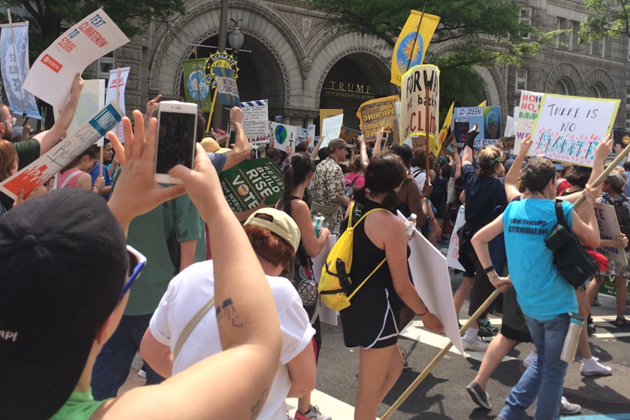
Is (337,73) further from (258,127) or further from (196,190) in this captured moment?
(196,190)

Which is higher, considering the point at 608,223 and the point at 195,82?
the point at 195,82

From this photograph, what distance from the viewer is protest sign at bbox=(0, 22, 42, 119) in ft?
25.9

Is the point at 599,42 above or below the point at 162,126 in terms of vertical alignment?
above

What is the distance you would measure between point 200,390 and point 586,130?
216 inches

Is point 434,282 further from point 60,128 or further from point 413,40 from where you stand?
point 413,40

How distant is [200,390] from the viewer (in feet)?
3.74

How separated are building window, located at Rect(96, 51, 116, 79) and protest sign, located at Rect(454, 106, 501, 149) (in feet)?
31.6

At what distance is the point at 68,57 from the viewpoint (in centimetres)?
409

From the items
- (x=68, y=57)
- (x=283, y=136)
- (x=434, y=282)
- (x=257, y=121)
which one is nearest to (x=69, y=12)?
A: (x=257, y=121)

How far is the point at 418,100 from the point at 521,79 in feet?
83.6

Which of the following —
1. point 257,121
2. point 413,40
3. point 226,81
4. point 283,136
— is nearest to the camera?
point 413,40

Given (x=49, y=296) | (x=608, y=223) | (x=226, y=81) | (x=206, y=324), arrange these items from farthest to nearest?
(x=226, y=81), (x=608, y=223), (x=206, y=324), (x=49, y=296)

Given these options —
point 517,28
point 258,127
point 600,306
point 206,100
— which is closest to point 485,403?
point 600,306

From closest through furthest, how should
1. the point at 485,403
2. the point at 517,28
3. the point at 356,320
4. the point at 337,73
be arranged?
the point at 356,320 < the point at 485,403 < the point at 517,28 < the point at 337,73
